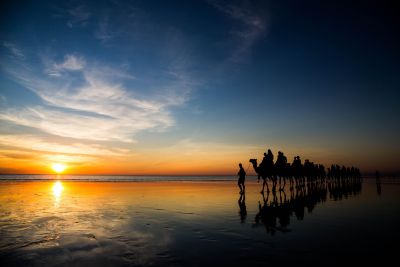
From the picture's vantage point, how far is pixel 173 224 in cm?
892

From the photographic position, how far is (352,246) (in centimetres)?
602

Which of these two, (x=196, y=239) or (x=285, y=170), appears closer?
(x=196, y=239)

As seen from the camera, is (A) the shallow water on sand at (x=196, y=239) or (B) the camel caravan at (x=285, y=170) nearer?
(A) the shallow water on sand at (x=196, y=239)

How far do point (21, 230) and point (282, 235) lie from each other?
8068 mm

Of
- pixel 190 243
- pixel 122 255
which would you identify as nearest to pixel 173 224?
pixel 190 243

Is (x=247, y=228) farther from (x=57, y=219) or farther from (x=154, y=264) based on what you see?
(x=57, y=219)

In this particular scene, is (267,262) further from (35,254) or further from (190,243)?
(35,254)

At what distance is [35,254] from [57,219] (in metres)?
4.70

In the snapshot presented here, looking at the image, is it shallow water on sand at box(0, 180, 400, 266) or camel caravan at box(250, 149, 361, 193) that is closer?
shallow water on sand at box(0, 180, 400, 266)

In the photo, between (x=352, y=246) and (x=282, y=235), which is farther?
(x=282, y=235)

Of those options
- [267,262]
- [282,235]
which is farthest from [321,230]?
[267,262]

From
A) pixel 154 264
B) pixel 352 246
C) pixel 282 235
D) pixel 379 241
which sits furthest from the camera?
pixel 282 235

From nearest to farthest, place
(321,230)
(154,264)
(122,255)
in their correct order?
(154,264)
(122,255)
(321,230)

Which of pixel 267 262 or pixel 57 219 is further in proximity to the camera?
pixel 57 219
